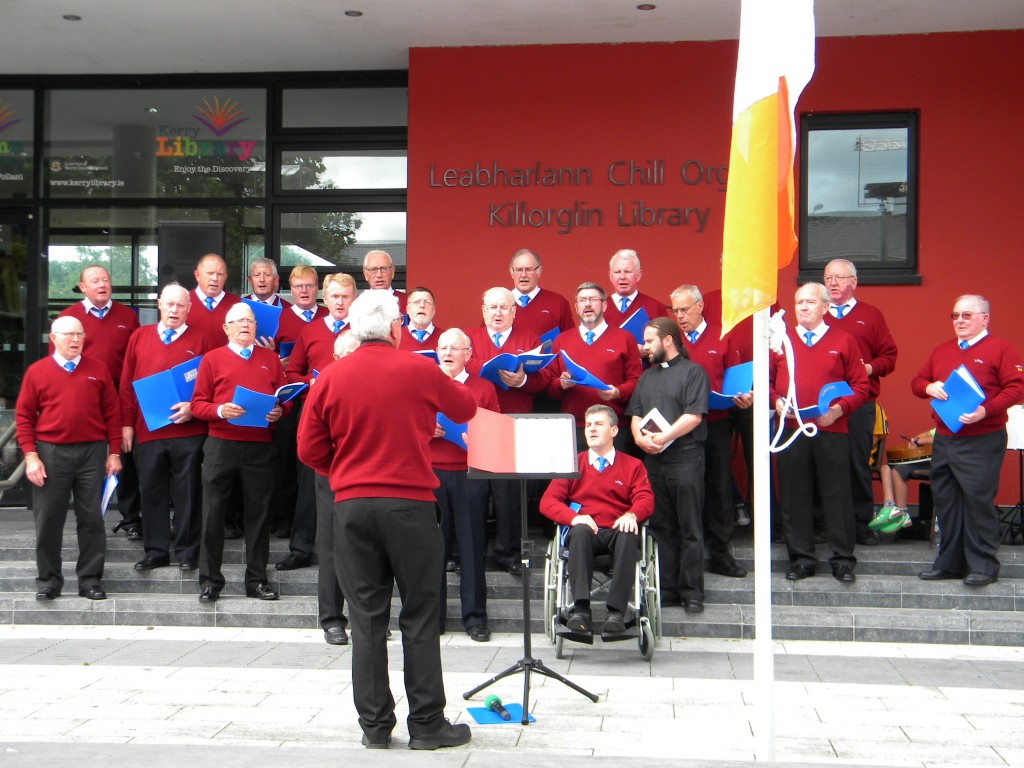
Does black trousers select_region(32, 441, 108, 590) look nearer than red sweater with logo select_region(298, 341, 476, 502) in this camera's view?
No

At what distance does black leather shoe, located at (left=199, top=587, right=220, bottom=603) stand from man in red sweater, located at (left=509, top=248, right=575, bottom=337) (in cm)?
286

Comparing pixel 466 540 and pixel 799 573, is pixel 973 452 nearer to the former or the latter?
pixel 799 573

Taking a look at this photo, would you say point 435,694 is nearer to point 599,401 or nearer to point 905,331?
point 599,401

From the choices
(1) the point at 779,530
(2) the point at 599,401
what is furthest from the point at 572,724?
(1) the point at 779,530

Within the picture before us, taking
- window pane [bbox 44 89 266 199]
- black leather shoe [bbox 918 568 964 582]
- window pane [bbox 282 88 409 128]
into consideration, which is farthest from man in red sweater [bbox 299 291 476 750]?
window pane [bbox 44 89 266 199]

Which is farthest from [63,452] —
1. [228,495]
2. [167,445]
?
[228,495]

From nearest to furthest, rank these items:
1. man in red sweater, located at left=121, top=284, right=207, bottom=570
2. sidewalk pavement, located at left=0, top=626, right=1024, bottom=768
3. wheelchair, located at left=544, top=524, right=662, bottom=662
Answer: sidewalk pavement, located at left=0, top=626, right=1024, bottom=768
wheelchair, located at left=544, top=524, right=662, bottom=662
man in red sweater, located at left=121, top=284, right=207, bottom=570

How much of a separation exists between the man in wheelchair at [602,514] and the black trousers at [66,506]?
10.4 ft

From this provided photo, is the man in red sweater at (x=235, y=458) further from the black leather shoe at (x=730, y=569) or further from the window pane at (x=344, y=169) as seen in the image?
the window pane at (x=344, y=169)

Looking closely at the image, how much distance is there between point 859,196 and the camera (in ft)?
32.9

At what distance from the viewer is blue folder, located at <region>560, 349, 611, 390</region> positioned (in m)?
7.40

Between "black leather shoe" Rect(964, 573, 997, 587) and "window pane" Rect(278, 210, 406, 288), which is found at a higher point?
"window pane" Rect(278, 210, 406, 288)

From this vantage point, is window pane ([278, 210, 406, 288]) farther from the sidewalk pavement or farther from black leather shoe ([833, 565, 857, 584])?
black leather shoe ([833, 565, 857, 584])

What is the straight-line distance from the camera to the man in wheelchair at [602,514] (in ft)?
21.4
